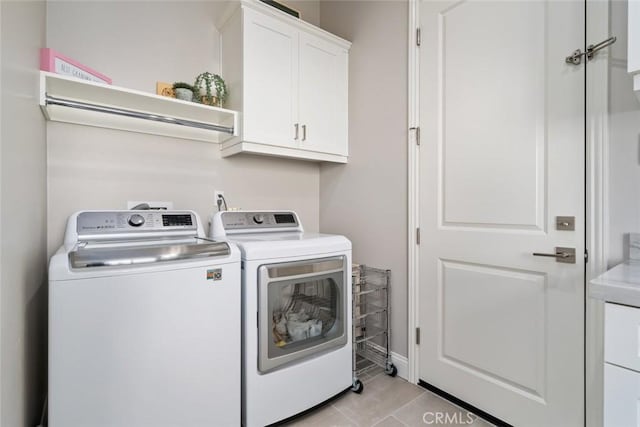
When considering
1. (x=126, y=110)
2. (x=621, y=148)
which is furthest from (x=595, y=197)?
(x=126, y=110)

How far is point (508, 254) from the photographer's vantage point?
1.53 meters

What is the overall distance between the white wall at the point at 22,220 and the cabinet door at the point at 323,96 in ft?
4.53

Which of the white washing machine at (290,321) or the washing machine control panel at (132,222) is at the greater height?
the washing machine control panel at (132,222)

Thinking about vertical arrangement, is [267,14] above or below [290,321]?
above

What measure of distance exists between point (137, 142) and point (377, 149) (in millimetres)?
1534

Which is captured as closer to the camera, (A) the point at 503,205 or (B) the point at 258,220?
(A) the point at 503,205

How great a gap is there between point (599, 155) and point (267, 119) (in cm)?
168

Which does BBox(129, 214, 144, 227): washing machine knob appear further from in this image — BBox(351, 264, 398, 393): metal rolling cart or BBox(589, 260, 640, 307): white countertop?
BBox(589, 260, 640, 307): white countertop

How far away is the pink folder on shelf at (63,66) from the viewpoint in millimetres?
1416

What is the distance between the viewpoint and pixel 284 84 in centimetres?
206

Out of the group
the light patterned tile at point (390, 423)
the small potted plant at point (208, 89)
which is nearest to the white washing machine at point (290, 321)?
the light patterned tile at point (390, 423)

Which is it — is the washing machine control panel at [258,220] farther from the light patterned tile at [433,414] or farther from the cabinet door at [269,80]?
the light patterned tile at [433,414]

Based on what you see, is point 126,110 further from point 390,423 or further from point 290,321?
point 390,423

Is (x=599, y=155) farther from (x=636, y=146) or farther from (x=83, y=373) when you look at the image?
(x=83, y=373)
